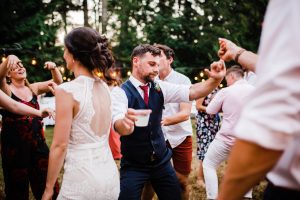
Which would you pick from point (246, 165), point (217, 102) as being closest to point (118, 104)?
point (217, 102)

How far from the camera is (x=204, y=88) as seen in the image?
3.20m

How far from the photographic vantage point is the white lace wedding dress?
7.41 ft

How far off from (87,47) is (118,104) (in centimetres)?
85

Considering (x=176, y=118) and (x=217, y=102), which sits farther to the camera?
(x=217, y=102)

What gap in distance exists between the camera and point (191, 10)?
18.0 m

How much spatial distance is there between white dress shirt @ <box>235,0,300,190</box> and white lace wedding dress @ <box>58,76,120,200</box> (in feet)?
5.06

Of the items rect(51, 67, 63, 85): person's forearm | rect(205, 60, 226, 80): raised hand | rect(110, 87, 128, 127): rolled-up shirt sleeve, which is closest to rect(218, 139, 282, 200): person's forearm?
rect(110, 87, 128, 127): rolled-up shirt sleeve

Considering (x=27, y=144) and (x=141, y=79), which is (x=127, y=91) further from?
(x=27, y=144)

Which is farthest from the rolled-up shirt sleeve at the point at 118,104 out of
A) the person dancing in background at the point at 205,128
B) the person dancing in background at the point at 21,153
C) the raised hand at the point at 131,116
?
the person dancing in background at the point at 205,128

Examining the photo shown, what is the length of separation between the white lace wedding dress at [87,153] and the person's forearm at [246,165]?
4.76 feet

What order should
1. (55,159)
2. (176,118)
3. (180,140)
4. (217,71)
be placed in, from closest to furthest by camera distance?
1. (55,159)
2. (217,71)
3. (176,118)
4. (180,140)

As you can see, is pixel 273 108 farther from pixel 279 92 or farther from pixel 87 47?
pixel 87 47

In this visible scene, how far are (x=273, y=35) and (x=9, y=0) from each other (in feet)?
43.8

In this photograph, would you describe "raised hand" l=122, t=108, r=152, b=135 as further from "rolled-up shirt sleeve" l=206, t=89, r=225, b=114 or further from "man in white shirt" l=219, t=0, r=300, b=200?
"rolled-up shirt sleeve" l=206, t=89, r=225, b=114
